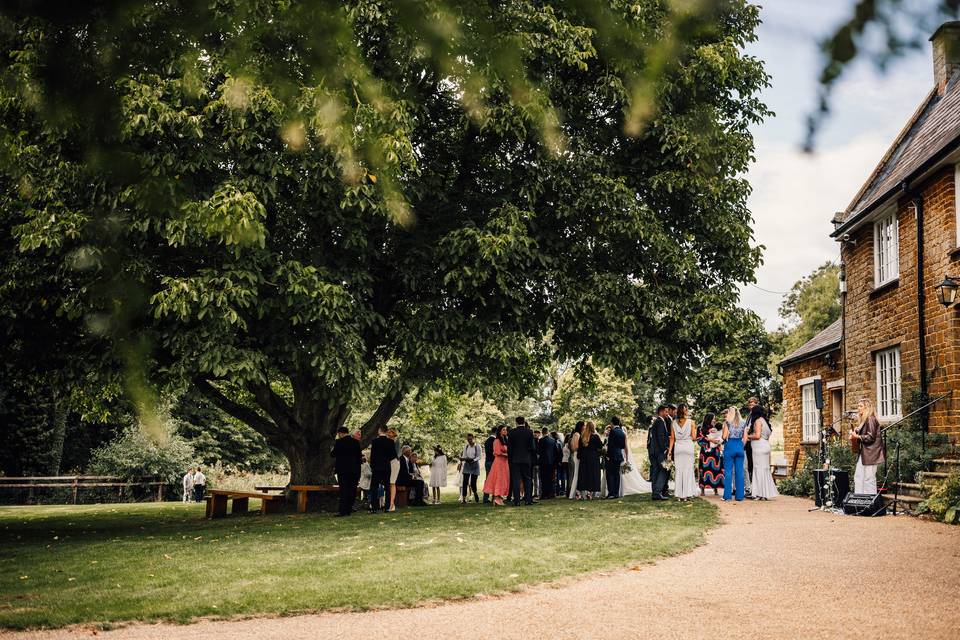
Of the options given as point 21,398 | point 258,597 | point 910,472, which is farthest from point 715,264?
point 21,398

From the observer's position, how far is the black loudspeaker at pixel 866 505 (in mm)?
13328

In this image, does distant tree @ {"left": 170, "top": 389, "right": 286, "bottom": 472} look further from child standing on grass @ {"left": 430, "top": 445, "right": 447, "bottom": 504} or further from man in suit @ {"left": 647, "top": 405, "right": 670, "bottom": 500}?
man in suit @ {"left": 647, "top": 405, "right": 670, "bottom": 500}

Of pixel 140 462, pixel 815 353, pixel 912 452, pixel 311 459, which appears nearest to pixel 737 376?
pixel 815 353

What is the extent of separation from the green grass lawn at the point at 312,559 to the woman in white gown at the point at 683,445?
0.86 meters

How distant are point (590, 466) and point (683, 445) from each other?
11.4 ft

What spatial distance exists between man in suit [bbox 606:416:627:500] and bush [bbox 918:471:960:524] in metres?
6.87

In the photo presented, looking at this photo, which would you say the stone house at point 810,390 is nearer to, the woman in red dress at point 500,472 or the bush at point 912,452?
the bush at point 912,452

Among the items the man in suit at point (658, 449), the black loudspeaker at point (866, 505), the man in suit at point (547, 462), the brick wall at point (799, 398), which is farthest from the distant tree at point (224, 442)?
the black loudspeaker at point (866, 505)

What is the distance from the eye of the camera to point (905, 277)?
1655 centimetres

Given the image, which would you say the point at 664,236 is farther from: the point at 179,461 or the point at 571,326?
the point at 179,461

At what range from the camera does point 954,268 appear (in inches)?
573

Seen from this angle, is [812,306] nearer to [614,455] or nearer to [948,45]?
[614,455]

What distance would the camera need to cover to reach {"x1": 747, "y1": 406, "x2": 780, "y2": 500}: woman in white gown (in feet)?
54.4

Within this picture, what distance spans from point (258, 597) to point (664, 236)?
33.4 ft
